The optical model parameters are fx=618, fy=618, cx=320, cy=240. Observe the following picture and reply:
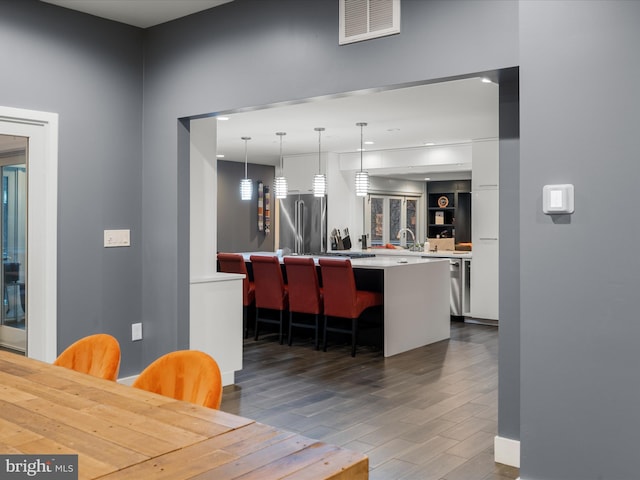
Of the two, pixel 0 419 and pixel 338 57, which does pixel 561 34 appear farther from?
pixel 0 419

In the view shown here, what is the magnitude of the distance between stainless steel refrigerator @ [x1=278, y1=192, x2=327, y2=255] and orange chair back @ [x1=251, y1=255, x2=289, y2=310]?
344 cm

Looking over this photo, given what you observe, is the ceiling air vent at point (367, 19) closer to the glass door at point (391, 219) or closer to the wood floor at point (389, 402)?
the wood floor at point (389, 402)

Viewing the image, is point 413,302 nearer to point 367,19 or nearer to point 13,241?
point 367,19

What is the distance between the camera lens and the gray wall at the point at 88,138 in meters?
4.03

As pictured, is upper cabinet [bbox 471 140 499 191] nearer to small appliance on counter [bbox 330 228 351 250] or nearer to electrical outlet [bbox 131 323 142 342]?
small appliance on counter [bbox 330 228 351 250]

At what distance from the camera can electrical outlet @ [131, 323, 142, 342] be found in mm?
4629

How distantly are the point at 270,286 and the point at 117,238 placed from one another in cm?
237

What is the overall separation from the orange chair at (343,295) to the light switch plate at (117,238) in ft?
6.70

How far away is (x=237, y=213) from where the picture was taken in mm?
11492

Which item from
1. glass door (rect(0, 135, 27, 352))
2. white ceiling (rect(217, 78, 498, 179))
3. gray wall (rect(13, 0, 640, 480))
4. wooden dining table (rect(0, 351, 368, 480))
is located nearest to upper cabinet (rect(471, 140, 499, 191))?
white ceiling (rect(217, 78, 498, 179))

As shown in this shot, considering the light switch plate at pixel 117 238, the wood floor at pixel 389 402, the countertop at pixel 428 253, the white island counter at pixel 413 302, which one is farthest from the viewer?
the countertop at pixel 428 253

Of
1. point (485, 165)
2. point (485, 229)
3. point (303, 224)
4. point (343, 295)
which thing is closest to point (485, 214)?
point (485, 229)

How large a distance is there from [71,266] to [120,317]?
0.54 meters

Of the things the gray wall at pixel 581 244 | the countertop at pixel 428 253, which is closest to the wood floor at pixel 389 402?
the gray wall at pixel 581 244
